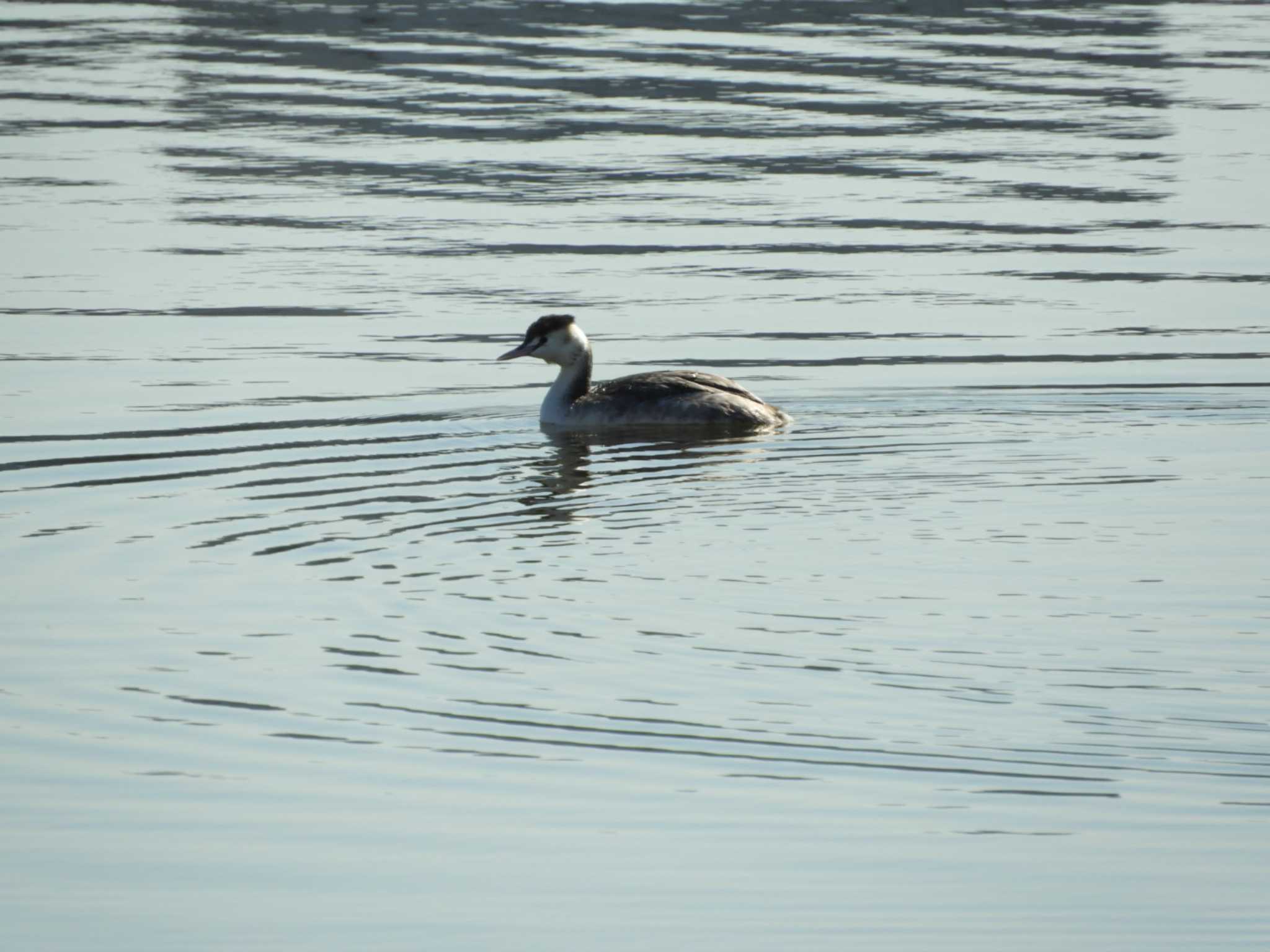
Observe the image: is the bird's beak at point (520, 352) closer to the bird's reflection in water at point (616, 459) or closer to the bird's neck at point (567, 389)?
the bird's neck at point (567, 389)

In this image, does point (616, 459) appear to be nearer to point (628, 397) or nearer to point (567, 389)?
point (628, 397)

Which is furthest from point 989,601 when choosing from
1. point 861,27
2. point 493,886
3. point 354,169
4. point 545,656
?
point 861,27

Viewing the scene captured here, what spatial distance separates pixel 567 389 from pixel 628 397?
0.56 metres

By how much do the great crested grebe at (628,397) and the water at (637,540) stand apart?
10.7 inches

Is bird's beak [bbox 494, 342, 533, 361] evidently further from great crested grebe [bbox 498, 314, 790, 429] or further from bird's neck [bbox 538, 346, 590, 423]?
bird's neck [bbox 538, 346, 590, 423]

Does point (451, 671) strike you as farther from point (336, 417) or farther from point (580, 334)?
point (580, 334)


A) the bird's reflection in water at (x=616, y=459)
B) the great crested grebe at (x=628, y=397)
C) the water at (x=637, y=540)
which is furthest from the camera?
the great crested grebe at (x=628, y=397)

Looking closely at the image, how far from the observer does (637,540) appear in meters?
10.7

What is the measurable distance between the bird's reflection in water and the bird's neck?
0.14 m

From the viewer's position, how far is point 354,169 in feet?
76.8

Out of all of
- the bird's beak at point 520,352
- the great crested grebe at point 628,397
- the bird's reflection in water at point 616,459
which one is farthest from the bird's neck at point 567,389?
the bird's beak at point 520,352

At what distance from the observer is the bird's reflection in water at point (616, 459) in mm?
11969

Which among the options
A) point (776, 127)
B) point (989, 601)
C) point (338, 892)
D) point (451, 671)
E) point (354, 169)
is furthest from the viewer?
point (776, 127)

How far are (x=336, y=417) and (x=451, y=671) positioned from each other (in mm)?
5673
